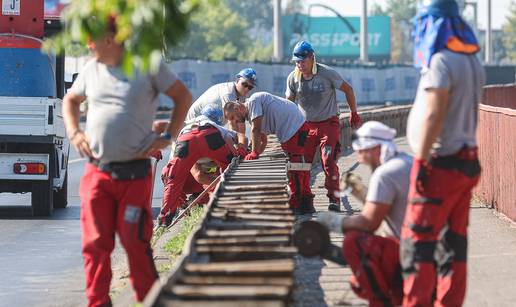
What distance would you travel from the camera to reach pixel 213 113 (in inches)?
578

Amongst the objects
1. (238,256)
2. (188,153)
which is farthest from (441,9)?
(188,153)

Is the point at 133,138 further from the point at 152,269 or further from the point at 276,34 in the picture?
the point at 276,34

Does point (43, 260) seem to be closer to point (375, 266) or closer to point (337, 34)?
point (375, 266)

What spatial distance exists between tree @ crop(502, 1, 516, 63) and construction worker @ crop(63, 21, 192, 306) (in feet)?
521

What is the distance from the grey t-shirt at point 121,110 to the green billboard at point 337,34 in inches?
4538

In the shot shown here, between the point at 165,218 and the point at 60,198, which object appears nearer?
the point at 165,218

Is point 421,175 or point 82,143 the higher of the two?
point 82,143

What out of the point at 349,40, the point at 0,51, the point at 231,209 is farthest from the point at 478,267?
the point at 349,40

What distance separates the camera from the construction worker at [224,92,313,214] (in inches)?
555

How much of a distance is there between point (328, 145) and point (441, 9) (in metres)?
7.32

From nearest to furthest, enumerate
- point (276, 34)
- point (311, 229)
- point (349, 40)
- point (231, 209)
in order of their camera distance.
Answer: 1. point (311, 229)
2. point (231, 209)
3. point (276, 34)
4. point (349, 40)

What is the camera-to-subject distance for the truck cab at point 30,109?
696 inches

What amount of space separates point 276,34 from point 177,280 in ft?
203

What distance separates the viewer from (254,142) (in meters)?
14.5
